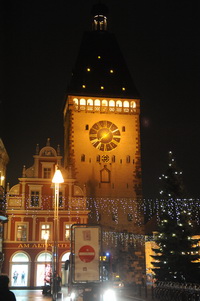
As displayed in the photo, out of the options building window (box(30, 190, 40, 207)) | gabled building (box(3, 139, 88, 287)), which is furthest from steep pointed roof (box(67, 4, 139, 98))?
building window (box(30, 190, 40, 207))

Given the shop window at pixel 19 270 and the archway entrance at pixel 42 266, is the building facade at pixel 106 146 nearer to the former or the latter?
the archway entrance at pixel 42 266

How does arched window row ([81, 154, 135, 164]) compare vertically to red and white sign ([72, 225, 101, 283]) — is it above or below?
above

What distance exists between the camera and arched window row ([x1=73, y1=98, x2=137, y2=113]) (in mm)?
61375

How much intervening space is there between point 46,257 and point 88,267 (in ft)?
105

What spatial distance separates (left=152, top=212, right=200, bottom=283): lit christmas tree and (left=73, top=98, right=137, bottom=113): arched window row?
26.6m

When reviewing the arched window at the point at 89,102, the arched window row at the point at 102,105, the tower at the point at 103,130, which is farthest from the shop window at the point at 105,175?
the arched window at the point at 89,102

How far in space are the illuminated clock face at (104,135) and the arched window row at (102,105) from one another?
2020 mm

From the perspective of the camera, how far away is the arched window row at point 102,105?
61375 mm

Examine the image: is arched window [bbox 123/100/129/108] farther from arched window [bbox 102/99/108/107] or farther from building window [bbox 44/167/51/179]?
building window [bbox 44/167/51/179]

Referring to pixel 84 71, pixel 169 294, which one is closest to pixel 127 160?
pixel 84 71

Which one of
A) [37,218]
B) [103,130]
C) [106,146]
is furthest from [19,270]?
[103,130]

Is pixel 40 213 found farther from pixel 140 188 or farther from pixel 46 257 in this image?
pixel 140 188

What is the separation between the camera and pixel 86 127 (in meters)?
60.4

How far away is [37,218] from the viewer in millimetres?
51500
